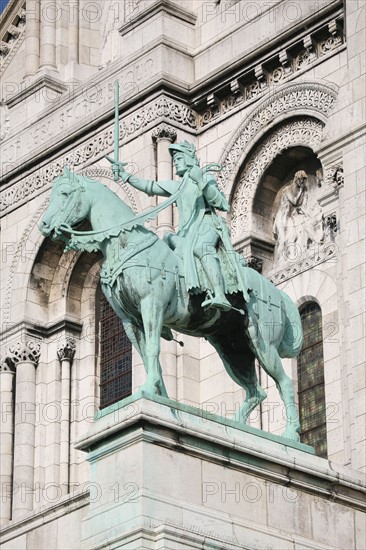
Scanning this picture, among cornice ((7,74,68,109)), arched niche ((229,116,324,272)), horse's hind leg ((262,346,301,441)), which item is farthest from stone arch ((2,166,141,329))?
horse's hind leg ((262,346,301,441))

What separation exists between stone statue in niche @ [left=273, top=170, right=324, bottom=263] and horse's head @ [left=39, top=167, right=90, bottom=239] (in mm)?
8636

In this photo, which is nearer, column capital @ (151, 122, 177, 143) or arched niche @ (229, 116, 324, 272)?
arched niche @ (229, 116, 324, 272)

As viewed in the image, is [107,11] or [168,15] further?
[107,11]

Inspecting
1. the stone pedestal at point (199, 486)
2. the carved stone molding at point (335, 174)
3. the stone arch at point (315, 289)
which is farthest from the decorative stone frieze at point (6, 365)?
the stone pedestal at point (199, 486)

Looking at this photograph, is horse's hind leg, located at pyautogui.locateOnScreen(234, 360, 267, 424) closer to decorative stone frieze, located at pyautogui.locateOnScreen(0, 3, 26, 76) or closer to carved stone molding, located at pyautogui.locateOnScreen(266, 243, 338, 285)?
carved stone molding, located at pyautogui.locateOnScreen(266, 243, 338, 285)

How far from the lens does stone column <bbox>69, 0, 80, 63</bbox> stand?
137 ft

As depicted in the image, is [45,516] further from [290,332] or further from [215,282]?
[215,282]

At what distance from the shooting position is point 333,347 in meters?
33.8

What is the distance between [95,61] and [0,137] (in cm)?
251

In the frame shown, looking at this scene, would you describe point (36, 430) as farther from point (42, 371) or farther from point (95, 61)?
point (95, 61)

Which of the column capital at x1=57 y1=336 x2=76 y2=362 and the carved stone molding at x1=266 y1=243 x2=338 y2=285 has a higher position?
the column capital at x1=57 y1=336 x2=76 y2=362

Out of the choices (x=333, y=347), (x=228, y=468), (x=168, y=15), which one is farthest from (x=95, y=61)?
(x=228, y=468)

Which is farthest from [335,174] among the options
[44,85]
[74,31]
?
[74,31]

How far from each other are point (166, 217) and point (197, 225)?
332 inches
